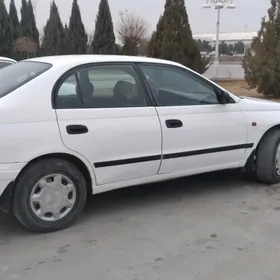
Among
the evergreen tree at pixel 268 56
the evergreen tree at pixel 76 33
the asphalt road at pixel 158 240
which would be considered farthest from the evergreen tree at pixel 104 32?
the asphalt road at pixel 158 240

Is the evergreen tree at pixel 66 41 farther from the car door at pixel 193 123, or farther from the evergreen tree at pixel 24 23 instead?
the car door at pixel 193 123

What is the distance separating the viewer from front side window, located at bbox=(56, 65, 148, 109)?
161 inches

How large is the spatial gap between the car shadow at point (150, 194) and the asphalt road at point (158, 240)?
0.03 feet

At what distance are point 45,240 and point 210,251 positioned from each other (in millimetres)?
1386

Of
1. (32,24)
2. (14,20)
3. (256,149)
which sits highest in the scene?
(14,20)

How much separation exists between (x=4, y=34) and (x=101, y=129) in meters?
31.2

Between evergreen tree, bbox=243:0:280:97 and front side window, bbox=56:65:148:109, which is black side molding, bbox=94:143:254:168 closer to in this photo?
front side window, bbox=56:65:148:109

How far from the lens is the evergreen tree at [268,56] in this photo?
594 inches

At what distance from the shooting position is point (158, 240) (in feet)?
12.8

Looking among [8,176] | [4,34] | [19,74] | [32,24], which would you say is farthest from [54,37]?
[8,176]

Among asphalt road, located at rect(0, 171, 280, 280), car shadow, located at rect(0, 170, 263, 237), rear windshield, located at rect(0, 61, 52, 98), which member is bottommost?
asphalt road, located at rect(0, 171, 280, 280)

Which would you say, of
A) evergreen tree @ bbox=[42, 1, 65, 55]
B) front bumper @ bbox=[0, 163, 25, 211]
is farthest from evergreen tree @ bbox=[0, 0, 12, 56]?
front bumper @ bbox=[0, 163, 25, 211]

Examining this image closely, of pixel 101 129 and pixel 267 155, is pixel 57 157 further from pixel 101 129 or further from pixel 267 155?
pixel 267 155

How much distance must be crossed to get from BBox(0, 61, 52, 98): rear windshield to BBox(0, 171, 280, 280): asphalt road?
1274 millimetres
